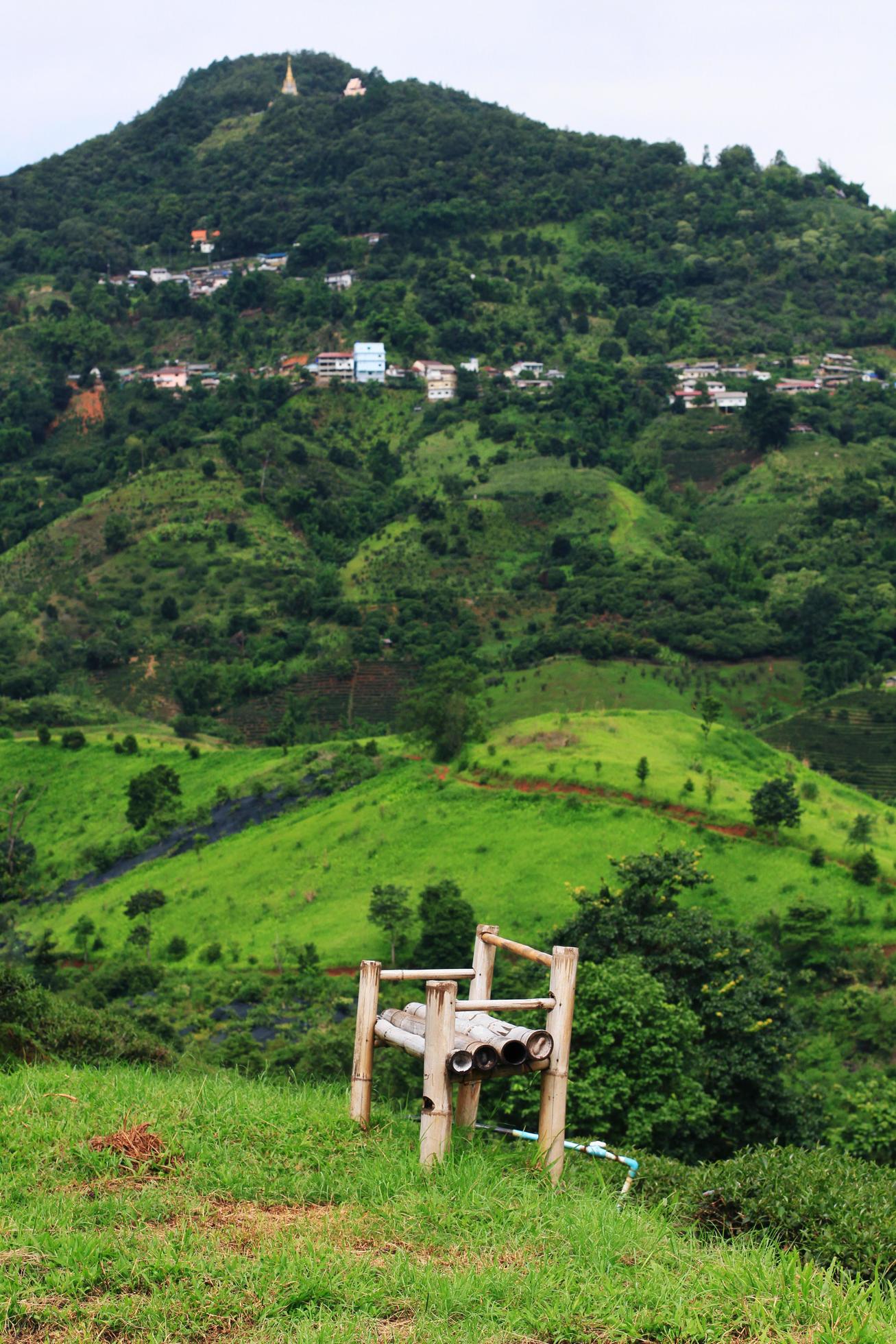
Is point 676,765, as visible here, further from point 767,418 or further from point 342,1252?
point 767,418

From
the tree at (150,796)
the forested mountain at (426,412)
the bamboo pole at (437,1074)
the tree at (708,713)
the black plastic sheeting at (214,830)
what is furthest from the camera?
the forested mountain at (426,412)

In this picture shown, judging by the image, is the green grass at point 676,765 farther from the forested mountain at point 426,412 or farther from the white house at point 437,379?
the white house at point 437,379

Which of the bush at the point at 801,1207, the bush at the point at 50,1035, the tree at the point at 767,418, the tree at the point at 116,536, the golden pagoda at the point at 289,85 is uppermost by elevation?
the golden pagoda at the point at 289,85

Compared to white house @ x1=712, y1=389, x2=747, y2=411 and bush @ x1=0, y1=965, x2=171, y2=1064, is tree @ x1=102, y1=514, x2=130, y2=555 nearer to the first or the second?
white house @ x1=712, y1=389, x2=747, y2=411

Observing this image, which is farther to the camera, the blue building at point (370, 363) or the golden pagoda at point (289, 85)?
the golden pagoda at point (289, 85)

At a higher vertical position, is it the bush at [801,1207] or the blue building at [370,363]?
the blue building at [370,363]

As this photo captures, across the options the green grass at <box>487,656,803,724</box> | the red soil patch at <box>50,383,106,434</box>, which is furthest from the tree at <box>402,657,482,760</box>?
the red soil patch at <box>50,383,106,434</box>

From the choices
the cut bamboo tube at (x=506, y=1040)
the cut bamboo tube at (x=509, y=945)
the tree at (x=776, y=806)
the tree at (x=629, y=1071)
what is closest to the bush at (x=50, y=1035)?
the cut bamboo tube at (x=509, y=945)
